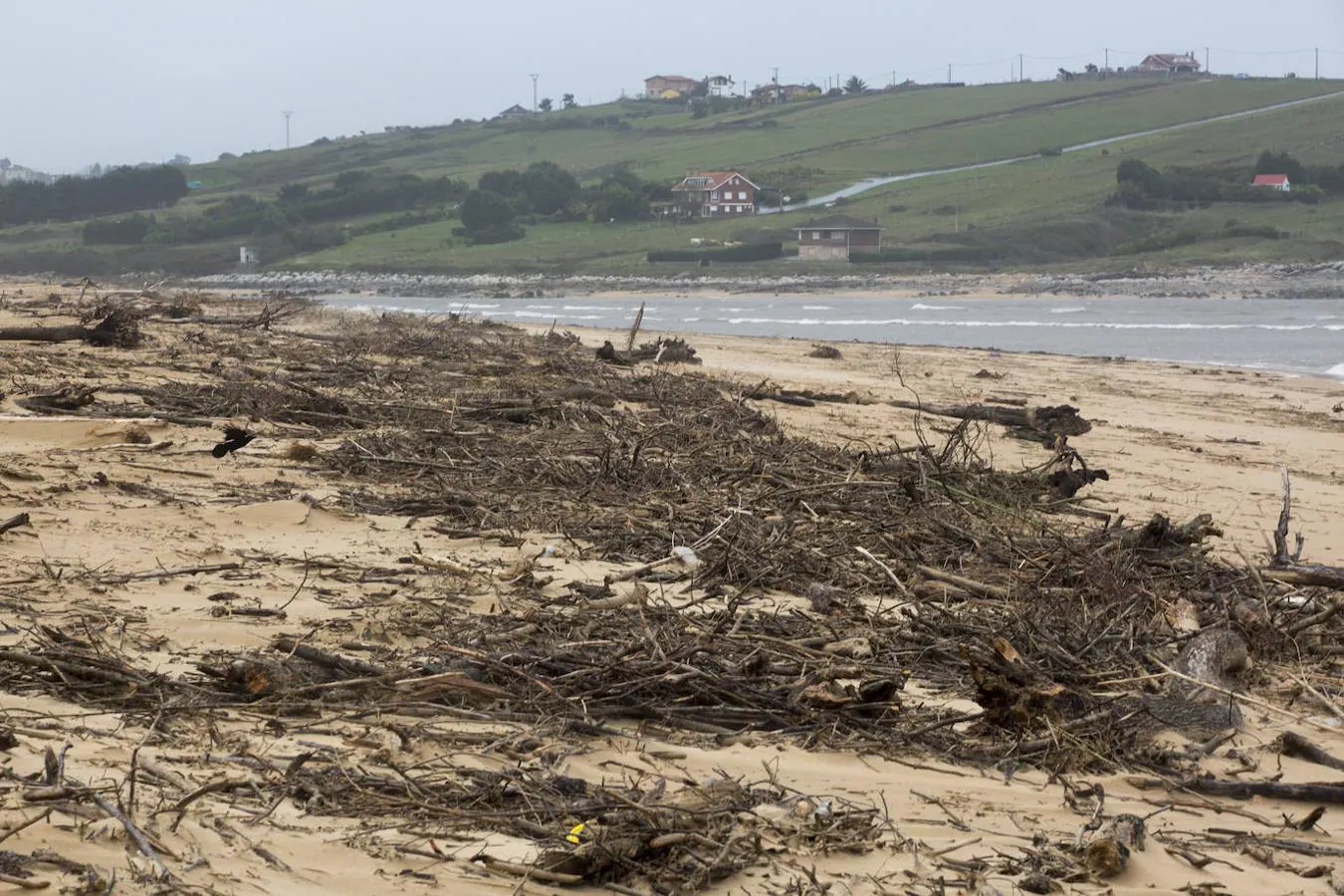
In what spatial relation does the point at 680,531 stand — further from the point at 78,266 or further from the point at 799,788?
the point at 78,266

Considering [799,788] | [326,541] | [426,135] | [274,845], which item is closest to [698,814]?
[799,788]

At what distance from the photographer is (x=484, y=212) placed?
80062mm

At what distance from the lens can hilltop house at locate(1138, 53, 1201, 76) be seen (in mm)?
137375

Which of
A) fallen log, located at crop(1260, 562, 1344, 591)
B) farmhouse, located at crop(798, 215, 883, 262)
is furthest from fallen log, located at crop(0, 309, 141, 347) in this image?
farmhouse, located at crop(798, 215, 883, 262)

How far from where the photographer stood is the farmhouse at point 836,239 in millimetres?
67500

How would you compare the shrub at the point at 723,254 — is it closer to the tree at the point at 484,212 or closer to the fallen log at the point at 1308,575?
the tree at the point at 484,212

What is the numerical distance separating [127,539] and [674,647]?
7.65 feet

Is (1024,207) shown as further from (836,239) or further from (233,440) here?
(233,440)

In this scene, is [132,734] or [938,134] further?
[938,134]

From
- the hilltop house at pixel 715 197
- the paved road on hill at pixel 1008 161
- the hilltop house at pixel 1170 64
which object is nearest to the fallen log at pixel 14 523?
the paved road on hill at pixel 1008 161

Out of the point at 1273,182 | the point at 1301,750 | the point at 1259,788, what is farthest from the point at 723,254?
the point at 1259,788

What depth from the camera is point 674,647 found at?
3852mm

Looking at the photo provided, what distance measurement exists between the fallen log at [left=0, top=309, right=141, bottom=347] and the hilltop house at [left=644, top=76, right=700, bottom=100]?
157446mm

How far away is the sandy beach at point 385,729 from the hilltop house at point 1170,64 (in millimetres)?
145253
